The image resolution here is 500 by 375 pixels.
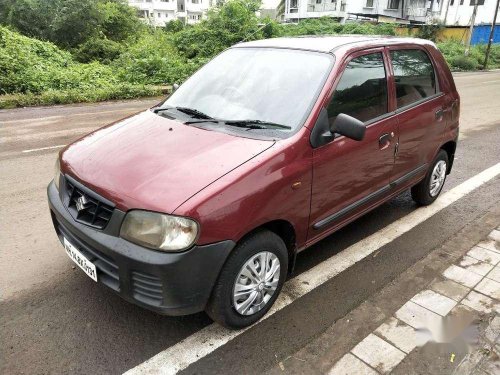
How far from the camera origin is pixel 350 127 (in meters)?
2.75

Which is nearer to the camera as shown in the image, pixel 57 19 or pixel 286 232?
pixel 286 232

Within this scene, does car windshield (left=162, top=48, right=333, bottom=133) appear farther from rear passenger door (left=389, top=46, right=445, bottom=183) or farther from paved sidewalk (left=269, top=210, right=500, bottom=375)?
paved sidewalk (left=269, top=210, right=500, bottom=375)

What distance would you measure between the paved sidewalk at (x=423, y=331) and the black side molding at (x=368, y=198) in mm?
672

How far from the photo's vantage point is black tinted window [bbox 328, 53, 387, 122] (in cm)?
307

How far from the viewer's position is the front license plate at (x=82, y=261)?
8.13 ft

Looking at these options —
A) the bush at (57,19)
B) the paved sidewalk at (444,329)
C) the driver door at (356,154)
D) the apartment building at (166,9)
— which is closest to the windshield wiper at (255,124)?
the driver door at (356,154)

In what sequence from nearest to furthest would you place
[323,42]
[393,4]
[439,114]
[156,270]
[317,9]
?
1. [156,270]
2. [323,42]
3. [439,114]
4. [393,4]
5. [317,9]

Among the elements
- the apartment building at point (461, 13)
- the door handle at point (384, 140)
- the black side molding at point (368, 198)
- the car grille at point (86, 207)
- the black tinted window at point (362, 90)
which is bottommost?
the black side molding at point (368, 198)

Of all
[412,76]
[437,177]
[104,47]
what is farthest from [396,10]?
[412,76]

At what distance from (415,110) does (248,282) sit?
2.40m

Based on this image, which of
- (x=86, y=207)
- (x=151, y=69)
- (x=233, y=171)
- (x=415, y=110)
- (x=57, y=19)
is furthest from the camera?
(x=57, y=19)

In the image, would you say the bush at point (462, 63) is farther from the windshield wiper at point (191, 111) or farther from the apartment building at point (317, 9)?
the windshield wiper at point (191, 111)

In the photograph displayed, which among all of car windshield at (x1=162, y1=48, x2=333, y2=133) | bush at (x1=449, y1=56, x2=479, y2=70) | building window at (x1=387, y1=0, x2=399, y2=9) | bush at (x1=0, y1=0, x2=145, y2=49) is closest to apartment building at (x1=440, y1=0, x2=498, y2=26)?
building window at (x1=387, y1=0, x2=399, y2=9)

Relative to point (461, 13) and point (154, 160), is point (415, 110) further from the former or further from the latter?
point (461, 13)
